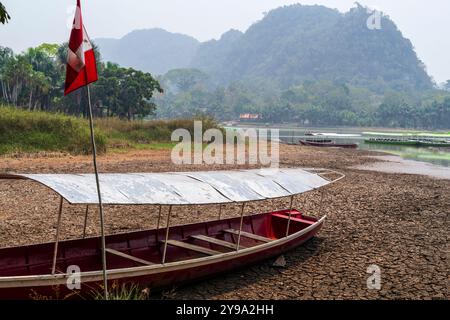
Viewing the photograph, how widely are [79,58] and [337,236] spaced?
10483 millimetres

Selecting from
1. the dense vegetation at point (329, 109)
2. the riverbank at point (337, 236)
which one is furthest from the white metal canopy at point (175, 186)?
the dense vegetation at point (329, 109)

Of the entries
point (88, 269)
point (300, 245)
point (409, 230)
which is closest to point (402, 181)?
point (409, 230)

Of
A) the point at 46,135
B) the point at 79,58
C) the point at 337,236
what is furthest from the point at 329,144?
the point at 79,58

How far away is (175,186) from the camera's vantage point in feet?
28.7

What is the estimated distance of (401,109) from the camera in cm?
14062

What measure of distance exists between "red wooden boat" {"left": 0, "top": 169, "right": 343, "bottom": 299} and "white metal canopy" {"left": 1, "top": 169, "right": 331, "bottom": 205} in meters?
0.02

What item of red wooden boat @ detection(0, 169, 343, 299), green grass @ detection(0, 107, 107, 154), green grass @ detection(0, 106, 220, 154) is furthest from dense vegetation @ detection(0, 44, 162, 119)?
red wooden boat @ detection(0, 169, 343, 299)

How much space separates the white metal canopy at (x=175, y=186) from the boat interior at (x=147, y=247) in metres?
1.22

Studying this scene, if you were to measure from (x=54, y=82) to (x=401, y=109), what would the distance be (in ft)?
387

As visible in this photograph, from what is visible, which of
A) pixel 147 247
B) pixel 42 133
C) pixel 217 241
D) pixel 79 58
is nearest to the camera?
pixel 79 58

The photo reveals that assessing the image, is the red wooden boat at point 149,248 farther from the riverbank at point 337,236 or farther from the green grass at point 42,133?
the green grass at point 42,133

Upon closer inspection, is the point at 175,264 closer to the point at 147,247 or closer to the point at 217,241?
the point at 147,247

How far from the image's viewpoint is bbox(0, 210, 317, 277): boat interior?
8086mm
